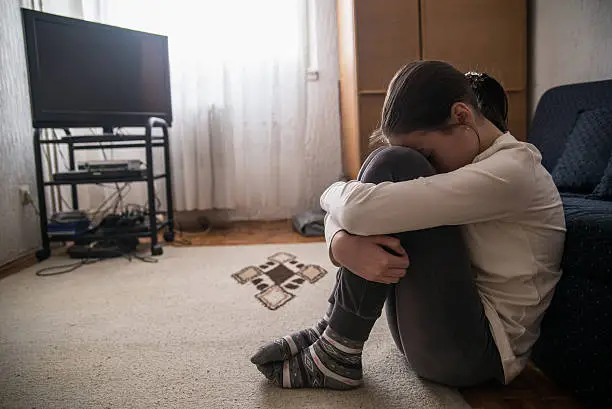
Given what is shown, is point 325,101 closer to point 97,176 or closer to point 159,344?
point 97,176

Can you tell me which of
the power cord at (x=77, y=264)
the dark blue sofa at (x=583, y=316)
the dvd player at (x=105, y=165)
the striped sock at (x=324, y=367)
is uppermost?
the dvd player at (x=105, y=165)

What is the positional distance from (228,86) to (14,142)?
1.21 metres

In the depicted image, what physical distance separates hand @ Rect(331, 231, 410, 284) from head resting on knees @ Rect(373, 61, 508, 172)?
19 centimetres

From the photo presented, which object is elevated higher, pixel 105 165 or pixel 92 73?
pixel 92 73

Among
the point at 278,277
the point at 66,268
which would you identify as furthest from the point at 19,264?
the point at 278,277

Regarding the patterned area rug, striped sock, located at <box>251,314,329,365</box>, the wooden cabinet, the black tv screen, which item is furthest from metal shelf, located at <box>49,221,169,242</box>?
striped sock, located at <box>251,314,329,365</box>

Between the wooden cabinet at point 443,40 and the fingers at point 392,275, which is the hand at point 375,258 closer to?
the fingers at point 392,275

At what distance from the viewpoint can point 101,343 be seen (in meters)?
1.27

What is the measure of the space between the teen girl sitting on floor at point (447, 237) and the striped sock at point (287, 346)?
103 mm

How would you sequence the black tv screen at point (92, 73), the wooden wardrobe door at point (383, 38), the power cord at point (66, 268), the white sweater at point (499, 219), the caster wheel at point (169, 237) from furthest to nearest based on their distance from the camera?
the caster wheel at point (169, 237) < the wooden wardrobe door at point (383, 38) < the black tv screen at point (92, 73) < the power cord at point (66, 268) < the white sweater at point (499, 219)

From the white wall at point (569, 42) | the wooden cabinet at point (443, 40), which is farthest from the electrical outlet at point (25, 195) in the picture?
the white wall at point (569, 42)

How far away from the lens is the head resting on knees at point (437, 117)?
0.84 meters

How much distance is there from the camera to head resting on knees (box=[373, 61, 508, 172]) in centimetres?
84

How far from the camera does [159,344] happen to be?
125 centimetres
